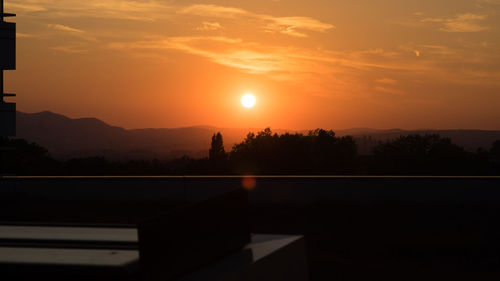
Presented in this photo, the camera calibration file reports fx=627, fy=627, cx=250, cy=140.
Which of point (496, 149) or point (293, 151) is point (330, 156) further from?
point (496, 149)

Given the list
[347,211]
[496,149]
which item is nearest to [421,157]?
[496,149]

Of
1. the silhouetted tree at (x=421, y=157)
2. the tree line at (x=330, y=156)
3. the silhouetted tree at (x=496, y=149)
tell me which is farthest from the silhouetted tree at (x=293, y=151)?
the silhouetted tree at (x=496, y=149)

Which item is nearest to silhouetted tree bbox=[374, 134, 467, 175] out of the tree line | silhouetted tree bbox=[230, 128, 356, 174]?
the tree line

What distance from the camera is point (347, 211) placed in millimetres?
11852

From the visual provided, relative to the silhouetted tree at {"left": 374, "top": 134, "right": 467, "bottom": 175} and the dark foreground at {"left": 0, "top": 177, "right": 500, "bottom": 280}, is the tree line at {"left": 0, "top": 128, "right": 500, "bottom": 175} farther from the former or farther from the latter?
the dark foreground at {"left": 0, "top": 177, "right": 500, "bottom": 280}

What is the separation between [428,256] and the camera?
8.34 meters

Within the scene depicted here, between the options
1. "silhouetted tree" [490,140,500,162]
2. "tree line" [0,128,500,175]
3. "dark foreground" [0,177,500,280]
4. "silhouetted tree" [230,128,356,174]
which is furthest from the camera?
"silhouetted tree" [490,140,500,162]

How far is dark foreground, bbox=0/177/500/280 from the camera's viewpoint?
7957 mm

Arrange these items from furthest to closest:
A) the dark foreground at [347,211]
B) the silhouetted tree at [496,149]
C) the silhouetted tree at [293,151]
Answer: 1. the silhouetted tree at [496,149]
2. the silhouetted tree at [293,151]
3. the dark foreground at [347,211]

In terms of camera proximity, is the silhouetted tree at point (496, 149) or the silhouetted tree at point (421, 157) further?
the silhouetted tree at point (496, 149)

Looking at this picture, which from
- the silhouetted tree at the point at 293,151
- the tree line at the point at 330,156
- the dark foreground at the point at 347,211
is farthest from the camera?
the silhouetted tree at the point at 293,151

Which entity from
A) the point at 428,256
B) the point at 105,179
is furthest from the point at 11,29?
the point at 428,256

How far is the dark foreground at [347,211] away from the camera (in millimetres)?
7957

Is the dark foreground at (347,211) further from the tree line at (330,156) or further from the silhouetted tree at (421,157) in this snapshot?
the tree line at (330,156)
